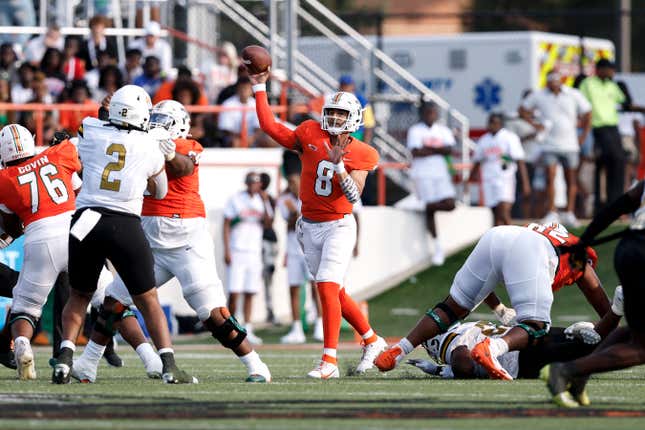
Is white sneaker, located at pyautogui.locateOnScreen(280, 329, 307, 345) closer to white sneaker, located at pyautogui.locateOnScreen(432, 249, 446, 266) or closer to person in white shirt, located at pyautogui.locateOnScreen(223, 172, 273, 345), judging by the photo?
person in white shirt, located at pyautogui.locateOnScreen(223, 172, 273, 345)

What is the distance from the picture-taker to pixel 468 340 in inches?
389

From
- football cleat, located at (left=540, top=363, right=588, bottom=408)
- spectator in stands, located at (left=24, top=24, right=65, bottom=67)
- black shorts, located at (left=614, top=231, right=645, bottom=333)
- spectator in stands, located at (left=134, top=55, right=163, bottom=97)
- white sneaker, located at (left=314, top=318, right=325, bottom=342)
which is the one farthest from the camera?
spectator in stands, located at (left=24, top=24, right=65, bottom=67)

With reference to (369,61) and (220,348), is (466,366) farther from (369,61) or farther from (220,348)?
(369,61)

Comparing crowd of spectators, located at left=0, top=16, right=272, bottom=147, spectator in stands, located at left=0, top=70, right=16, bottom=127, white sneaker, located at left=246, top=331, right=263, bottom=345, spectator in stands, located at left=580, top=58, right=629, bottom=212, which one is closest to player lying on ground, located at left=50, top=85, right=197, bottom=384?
white sneaker, located at left=246, top=331, right=263, bottom=345

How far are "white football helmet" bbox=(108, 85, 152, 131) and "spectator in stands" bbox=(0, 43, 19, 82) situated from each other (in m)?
10.3

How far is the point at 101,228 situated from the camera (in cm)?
891

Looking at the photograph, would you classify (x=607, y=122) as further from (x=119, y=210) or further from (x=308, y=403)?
(x=308, y=403)

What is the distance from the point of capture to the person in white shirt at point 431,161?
754 inches

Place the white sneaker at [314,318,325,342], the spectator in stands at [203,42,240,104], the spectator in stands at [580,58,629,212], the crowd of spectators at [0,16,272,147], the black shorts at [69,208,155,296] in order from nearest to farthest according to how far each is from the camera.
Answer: the black shorts at [69,208,155,296] < the white sneaker at [314,318,325,342] < the crowd of spectators at [0,16,272,147] < the spectator in stands at [580,58,629,212] < the spectator in stands at [203,42,240,104]

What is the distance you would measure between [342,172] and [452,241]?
10670 millimetres

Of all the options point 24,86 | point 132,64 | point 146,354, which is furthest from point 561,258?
point 132,64

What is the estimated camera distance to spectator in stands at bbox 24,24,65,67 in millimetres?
19609

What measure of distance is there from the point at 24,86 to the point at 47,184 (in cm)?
920

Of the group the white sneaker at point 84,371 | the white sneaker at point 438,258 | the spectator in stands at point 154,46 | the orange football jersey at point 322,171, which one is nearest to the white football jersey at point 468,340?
the orange football jersey at point 322,171
